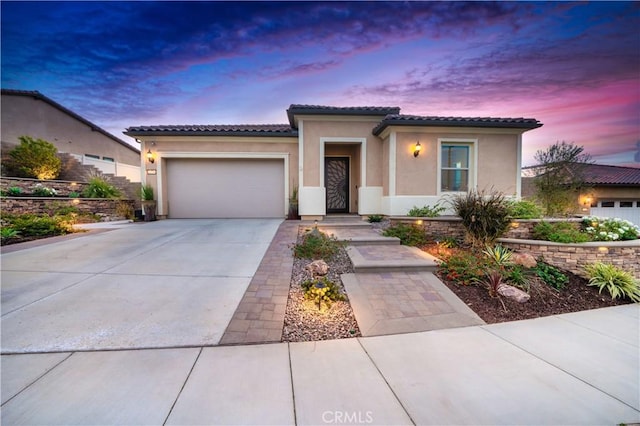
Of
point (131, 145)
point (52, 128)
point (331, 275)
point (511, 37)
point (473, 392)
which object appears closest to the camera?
point (473, 392)

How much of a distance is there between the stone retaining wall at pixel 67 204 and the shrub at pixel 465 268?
40.7ft

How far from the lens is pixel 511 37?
6895 mm

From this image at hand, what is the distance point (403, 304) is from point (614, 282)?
11.8 feet

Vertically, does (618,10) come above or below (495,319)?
above

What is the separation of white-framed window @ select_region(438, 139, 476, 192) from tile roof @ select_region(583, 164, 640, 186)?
704 centimetres

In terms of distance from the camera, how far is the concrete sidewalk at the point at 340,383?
148 centimetres

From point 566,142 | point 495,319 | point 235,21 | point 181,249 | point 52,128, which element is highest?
point 235,21

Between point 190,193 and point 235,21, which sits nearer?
point 235,21

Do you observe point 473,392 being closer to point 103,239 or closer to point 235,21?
point 103,239

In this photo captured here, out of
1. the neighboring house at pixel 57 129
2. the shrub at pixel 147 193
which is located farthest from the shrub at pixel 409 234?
the neighboring house at pixel 57 129

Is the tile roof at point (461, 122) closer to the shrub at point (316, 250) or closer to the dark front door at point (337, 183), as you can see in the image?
the dark front door at point (337, 183)

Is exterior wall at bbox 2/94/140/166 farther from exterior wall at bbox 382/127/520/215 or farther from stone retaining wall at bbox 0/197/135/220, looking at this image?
exterior wall at bbox 382/127/520/215

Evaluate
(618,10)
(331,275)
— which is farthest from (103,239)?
(618,10)

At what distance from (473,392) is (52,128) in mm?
20110
